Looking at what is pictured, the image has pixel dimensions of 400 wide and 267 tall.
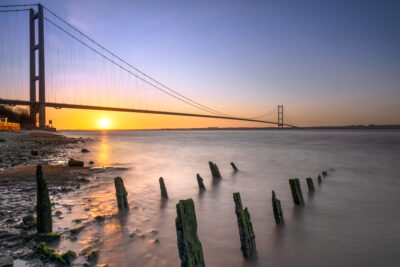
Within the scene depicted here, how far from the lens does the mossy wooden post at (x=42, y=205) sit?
10.9ft

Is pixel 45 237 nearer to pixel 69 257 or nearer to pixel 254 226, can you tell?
pixel 69 257

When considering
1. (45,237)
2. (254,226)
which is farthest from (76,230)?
(254,226)

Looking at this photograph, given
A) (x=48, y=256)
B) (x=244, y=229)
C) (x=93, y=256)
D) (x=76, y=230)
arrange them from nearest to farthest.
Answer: (x=48, y=256) → (x=93, y=256) → (x=244, y=229) → (x=76, y=230)

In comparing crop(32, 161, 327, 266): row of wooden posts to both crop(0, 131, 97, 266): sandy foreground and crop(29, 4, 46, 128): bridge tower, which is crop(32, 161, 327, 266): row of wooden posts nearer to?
crop(0, 131, 97, 266): sandy foreground

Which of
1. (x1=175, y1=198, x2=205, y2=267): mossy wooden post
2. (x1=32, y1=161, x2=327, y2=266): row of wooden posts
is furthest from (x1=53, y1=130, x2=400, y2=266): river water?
(x1=175, y1=198, x2=205, y2=267): mossy wooden post

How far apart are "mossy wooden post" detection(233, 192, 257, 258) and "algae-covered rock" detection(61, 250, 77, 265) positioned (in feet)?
7.10

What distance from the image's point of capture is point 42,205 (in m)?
3.37

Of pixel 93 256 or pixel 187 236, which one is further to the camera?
pixel 93 256

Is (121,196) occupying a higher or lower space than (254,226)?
higher

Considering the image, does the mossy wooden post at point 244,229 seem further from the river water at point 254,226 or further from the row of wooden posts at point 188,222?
the river water at point 254,226

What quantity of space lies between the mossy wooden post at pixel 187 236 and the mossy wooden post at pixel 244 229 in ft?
2.69

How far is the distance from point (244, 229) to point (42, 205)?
2867mm

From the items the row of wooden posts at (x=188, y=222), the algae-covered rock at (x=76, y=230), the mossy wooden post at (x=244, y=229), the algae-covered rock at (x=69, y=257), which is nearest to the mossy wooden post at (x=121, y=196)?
the row of wooden posts at (x=188, y=222)

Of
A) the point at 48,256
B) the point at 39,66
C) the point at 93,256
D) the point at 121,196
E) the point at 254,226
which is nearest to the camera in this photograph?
the point at 48,256
